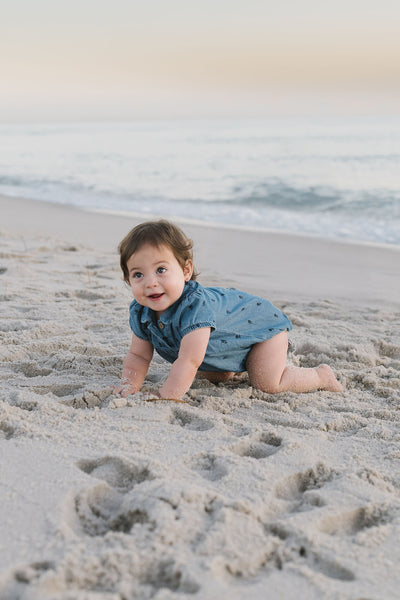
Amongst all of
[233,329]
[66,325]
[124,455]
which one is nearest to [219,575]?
[124,455]

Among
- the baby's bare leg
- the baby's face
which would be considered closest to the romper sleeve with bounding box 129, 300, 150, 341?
the baby's face

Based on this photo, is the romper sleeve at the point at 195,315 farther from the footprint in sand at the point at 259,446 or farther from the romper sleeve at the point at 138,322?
the footprint in sand at the point at 259,446

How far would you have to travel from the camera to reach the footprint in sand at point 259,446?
214 centimetres

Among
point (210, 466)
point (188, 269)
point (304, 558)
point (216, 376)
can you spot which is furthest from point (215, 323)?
point (304, 558)

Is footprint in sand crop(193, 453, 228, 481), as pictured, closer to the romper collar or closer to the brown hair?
the romper collar

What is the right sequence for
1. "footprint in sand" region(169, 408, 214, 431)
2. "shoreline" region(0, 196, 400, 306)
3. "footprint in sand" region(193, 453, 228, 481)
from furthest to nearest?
"shoreline" region(0, 196, 400, 306)
"footprint in sand" region(169, 408, 214, 431)
"footprint in sand" region(193, 453, 228, 481)

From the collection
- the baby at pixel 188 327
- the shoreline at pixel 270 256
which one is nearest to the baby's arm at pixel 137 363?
the baby at pixel 188 327

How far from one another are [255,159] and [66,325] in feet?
58.2

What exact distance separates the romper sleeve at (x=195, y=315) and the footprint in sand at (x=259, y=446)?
55cm

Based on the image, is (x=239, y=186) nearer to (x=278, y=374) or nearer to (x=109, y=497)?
(x=278, y=374)

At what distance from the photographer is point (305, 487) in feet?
6.29

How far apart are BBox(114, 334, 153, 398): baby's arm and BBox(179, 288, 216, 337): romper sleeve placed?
1.03ft

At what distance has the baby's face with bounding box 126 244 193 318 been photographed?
250 cm

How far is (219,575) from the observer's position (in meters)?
1.41
